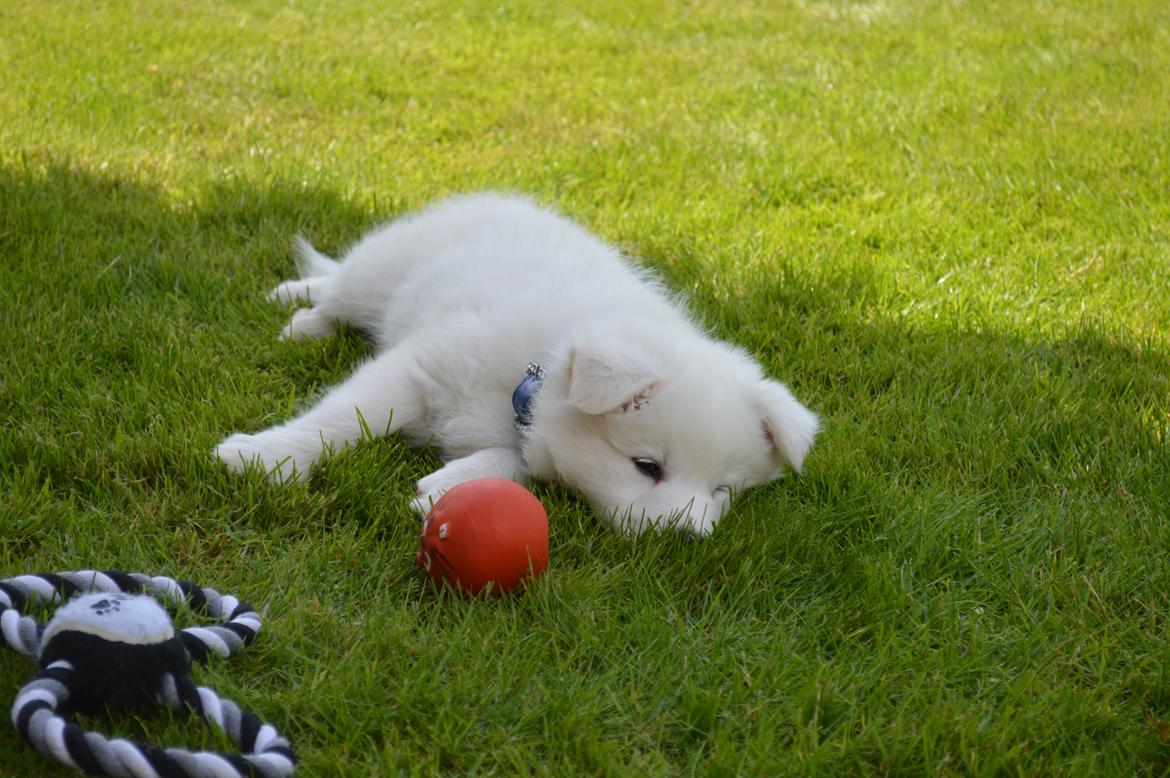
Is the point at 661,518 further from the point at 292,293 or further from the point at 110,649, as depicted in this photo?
the point at 292,293

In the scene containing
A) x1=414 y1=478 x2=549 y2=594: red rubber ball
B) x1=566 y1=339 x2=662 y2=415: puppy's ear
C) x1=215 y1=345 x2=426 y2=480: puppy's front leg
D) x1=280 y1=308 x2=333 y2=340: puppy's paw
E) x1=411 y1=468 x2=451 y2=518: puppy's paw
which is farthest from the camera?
x1=280 y1=308 x2=333 y2=340: puppy's paw

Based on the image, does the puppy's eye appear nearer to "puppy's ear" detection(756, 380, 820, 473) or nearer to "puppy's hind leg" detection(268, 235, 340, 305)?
"puppy's ear" detection(756, 380, 820, 473)

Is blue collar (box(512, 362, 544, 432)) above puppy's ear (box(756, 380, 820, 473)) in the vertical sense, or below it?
above

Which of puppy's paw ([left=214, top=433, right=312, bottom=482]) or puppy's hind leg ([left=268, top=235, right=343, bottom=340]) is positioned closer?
puppy's paw ([left=214, top=433, right=312, bottom=482])

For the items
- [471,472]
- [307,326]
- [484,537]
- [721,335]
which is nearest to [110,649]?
[484,537]

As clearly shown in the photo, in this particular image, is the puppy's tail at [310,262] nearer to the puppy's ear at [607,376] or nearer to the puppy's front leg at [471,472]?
the puppy's front leg at [471,472]

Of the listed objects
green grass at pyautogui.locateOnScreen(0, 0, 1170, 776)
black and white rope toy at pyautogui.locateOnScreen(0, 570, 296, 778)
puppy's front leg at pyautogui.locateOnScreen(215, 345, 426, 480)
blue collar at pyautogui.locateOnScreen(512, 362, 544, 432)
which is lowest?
green grass at pyautogui.locateOnScreen(0, 0, 1170, 776)

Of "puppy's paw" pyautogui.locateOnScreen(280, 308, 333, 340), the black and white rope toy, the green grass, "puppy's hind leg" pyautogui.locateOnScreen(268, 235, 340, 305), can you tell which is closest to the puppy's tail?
"puppy's hind leg" pyautogui.locateOnScreen(268, 235, 340, 305)

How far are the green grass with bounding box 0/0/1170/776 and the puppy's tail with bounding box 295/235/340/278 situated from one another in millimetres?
104

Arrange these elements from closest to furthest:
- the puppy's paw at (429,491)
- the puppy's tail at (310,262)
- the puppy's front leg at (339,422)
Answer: the puppy's paw at (429,491) → the puppy's front leg at (339,422) → the puppy's tail at (310,262)

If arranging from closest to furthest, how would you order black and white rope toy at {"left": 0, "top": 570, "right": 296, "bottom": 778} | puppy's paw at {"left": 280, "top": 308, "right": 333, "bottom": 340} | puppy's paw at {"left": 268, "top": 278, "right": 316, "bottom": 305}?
black and white rope toy at {"left": 0, "top": 570, "right": 296, "bottom": 778} < puppy's paw at {"left": 280, "top": 308, "right": 333, "bottom": 340} < puppy's paw at {"left": 268, "top": 278, "right": 316, "bottom": 305}

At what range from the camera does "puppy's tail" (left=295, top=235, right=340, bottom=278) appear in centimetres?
407

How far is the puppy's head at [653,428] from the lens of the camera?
8.43ft

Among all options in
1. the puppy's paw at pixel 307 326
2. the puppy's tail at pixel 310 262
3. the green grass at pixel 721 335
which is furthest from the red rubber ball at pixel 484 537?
the puppy's tail at pixel 310 262
